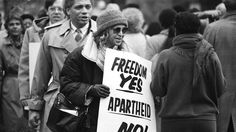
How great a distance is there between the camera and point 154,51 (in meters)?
12.2

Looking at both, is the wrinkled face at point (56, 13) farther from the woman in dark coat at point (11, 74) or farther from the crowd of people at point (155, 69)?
the woman in dark coat at point (11, 74)

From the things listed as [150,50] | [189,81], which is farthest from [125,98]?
[150,50]

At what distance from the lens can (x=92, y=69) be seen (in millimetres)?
8078

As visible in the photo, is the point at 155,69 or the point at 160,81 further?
the point at 155,69

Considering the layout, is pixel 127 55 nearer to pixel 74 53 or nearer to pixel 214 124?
pixel 74 53

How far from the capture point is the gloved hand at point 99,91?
7.83 metres

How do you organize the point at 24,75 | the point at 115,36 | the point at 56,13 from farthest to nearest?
the point at 56,13 < the point at 24,75 < the point at 115,36

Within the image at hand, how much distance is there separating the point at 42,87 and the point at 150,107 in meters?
1.59

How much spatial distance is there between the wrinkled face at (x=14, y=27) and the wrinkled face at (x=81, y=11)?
3389mm

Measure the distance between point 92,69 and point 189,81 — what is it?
1.23m

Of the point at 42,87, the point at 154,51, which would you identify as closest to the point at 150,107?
the point at 42,87

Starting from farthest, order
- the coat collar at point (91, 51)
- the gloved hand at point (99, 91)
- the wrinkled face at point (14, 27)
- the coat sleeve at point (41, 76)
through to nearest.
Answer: the wrinkled face at point (14, 27), the coat sleeve at point (41, 76), the coat collar at point (91, 51), the gloved hand at point (99, 91)

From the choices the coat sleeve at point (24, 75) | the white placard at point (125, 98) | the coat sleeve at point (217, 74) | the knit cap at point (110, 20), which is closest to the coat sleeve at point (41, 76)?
the coat sleeve at point (24, 75)

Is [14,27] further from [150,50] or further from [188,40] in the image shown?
[188,40]
